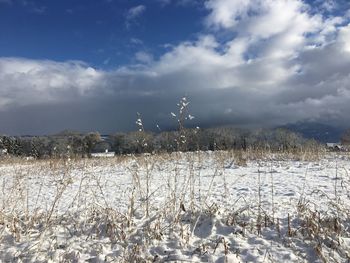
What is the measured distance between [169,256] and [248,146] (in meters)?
11.0

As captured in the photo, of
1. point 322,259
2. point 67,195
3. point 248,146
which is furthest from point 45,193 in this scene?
point 248,146

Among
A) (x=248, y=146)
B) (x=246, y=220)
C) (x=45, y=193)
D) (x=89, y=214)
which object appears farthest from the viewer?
(x=248, y=146)

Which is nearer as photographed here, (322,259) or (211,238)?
(322,259)

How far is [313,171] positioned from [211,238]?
554cm

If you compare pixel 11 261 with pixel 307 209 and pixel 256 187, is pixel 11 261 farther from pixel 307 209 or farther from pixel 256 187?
pixel 256 187

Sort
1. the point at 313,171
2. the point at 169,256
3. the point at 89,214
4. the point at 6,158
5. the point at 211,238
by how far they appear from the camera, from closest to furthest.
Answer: the point at 169,256, the point at 211,238, the point at 89,214, the point at 313,171, the point at 6,158

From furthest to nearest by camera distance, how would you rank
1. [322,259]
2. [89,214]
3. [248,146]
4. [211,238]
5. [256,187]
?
[248,146], [256,187], [89,214], [211,238], [322,259]

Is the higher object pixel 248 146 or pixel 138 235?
pixel 248 146

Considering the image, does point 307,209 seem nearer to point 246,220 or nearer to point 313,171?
point 246,220

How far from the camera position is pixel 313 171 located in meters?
9.19

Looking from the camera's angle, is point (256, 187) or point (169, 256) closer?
point (169, 256)

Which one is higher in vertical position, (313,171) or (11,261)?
(313,171)

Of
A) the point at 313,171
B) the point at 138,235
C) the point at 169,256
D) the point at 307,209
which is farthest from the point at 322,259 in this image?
the point at 313,171

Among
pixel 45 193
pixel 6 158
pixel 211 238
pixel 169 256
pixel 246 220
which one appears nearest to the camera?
pixel 169 256
